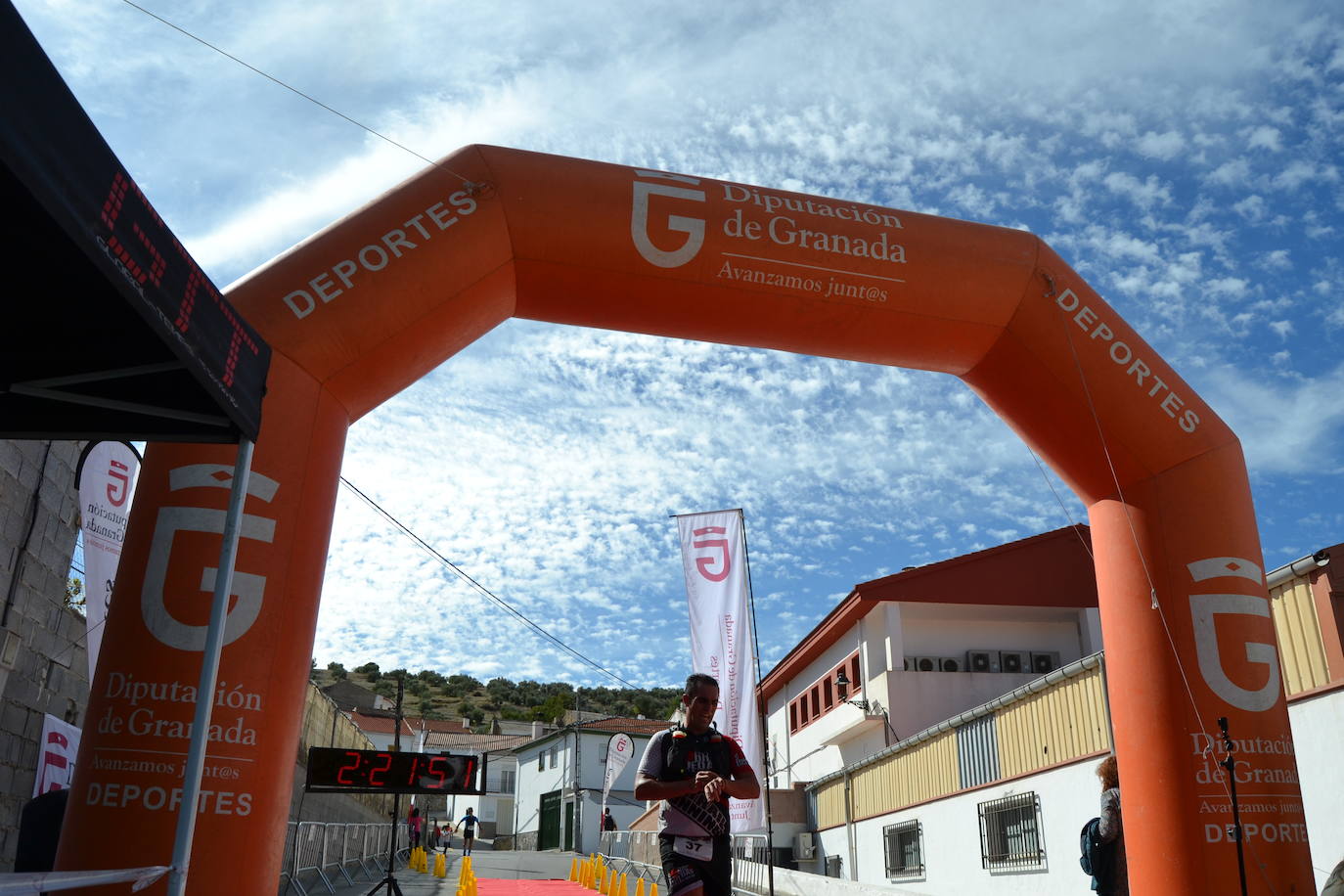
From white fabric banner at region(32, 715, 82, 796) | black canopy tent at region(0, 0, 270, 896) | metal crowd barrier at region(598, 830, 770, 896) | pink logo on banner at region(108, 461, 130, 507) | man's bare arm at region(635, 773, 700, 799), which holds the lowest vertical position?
metal crowd barrier at region(598, 830, 770, 896)

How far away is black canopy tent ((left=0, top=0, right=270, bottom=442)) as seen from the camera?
2.79m

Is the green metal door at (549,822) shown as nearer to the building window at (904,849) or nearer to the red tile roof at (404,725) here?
the red tile roof at (404,725)

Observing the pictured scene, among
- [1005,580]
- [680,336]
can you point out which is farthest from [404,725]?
[680,336]

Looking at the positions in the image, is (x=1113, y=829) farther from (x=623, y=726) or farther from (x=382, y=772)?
(x=623, y=726)

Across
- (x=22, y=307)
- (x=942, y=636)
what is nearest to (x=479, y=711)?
(x=942, y=636)

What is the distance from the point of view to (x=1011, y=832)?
45.1 ft

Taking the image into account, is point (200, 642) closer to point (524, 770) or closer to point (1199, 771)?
point (1199, 771)

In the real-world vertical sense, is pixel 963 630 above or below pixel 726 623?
above

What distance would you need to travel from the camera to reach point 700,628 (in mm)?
11086

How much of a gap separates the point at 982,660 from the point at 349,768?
50.3ft

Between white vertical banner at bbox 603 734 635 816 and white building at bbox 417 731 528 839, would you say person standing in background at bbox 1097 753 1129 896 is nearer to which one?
white vertical banner at bbox 603 734 635 816

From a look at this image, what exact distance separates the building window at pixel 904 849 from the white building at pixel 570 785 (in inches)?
896

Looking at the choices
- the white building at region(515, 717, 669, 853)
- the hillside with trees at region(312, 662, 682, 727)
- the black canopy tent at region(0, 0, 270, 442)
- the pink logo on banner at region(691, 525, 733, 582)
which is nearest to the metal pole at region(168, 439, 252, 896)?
the black canopy tent at region(0, 0, 270, 442)

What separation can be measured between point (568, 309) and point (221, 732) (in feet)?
11.2
